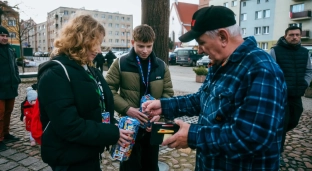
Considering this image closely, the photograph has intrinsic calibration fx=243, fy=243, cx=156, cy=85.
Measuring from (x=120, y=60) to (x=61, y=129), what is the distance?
138cm

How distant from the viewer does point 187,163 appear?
3834 millimetres

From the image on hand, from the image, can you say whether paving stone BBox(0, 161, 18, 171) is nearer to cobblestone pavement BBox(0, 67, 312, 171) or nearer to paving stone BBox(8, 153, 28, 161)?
cobblestone pavement BBox(0, 67, 312, 171)

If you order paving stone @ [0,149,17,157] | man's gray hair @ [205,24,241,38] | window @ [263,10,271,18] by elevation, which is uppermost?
window @ [263,10,271,18]

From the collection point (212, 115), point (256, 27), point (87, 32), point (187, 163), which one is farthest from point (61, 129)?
point (256, 27)

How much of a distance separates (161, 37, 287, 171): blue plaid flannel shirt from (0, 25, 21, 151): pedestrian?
4.04 meters

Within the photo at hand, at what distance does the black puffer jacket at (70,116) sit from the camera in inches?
63.6

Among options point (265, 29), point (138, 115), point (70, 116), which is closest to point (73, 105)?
point (70, 116)

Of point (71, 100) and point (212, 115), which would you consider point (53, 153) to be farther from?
point (212, 115)

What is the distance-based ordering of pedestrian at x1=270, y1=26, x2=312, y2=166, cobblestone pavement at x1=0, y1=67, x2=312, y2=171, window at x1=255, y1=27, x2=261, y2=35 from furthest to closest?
window at x1=255, y1=27, x2=261, y2=35
pedestrian at x1=270, y1=26, x2=312, y2=166
cobblestone pavement at x1=0, y1=67, x2=312, y2=171

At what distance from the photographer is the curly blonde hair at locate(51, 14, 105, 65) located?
1.77 m

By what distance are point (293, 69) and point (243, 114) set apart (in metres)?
2.99

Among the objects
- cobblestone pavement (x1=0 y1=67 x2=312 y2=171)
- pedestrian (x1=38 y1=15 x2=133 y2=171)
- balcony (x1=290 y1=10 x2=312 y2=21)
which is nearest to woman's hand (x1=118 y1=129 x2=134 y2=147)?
pedestrian (x1=38 y1=15 x2=133 y2=171)

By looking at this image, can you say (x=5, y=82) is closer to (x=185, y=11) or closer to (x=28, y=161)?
(x=28, y=161)

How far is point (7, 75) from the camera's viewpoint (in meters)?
4.49
